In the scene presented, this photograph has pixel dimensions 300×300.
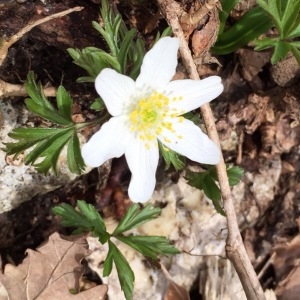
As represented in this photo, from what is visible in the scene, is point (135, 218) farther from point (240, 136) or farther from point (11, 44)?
point (11, 44)

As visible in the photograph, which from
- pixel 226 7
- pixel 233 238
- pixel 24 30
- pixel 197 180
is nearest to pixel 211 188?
pixel 197 180

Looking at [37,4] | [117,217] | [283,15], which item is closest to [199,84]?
[283,15]

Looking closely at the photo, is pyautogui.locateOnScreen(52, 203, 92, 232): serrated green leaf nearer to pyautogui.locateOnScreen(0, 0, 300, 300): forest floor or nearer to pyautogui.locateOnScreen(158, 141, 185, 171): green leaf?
pyautogui.locateOnScreen(0, 0, 300, 300): forest floor

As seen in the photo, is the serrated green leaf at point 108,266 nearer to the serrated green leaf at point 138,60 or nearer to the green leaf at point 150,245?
the green leaf at point 150,245

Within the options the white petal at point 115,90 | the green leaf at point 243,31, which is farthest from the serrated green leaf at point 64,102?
the green leaf at point 243,31

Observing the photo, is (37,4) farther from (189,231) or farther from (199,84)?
(189,231)

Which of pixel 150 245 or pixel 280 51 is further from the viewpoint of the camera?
pixel 150 245

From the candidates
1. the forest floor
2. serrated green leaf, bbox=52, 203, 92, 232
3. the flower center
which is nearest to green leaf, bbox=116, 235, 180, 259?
serrated green leaf, bbox=52, 203, 92, 232
